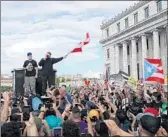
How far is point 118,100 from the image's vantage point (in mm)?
10359

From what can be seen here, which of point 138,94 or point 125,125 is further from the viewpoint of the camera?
point 138,94

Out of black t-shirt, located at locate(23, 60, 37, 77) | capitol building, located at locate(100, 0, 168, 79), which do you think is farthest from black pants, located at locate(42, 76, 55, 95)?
capitol building, located at locate(100, 0, 168, 79)

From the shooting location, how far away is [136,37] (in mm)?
53594

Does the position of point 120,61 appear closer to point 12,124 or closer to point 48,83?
point 48,83

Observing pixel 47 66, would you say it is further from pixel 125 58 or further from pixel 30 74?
pixel 125 58

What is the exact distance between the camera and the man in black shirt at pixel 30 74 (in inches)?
375

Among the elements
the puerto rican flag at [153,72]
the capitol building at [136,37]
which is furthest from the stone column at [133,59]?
the puerto rican flag at [153,72]

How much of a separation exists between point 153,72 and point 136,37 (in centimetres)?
4301

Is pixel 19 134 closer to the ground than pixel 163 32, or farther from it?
closer to the ground

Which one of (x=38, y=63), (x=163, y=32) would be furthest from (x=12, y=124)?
(x=163, y=32)

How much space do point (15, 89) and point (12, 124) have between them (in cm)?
734

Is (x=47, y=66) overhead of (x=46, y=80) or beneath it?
overhead

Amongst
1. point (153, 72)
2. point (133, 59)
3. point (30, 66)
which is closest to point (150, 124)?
point (30, 66)

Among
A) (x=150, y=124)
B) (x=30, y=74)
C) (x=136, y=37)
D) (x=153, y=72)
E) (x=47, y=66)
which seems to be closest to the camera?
(x=150, y=124)
